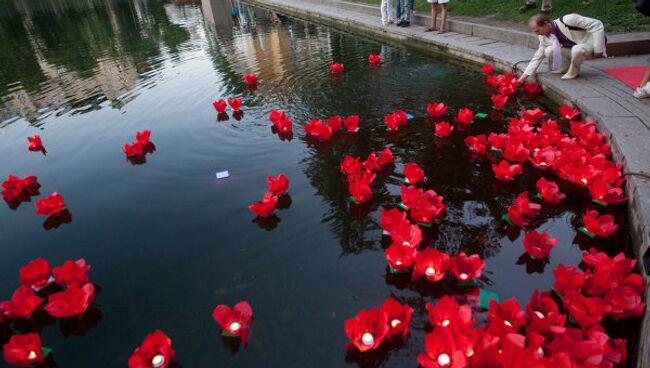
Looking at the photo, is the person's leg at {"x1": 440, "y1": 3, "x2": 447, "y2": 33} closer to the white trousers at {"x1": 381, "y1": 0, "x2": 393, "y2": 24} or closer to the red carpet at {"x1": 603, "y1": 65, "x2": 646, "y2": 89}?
the white trousers at {"x1": 381, "y1": 0, "x2": 393, "y2": 24}

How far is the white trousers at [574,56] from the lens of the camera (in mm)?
5383

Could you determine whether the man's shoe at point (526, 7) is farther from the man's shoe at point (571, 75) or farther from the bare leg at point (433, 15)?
the man's shoe at point (571, 75)

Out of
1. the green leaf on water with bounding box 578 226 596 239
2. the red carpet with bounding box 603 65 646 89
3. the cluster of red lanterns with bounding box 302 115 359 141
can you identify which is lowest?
the green leaf on water with bounding box 578 226 596 239

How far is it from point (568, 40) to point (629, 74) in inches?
37.6

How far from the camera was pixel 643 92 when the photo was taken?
14.9ft

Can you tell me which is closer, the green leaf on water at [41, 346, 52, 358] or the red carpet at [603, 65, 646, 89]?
the green leaf on water at [41, 346, 52, 358]

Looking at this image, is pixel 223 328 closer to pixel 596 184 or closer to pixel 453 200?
pixel 453 200

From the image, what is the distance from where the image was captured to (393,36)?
10.8 metres

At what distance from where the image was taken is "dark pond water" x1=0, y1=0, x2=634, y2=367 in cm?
248

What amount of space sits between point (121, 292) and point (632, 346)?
3169 millimetres

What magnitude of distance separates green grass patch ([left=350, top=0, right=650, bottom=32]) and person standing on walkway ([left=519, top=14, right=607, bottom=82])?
2291 millimetres

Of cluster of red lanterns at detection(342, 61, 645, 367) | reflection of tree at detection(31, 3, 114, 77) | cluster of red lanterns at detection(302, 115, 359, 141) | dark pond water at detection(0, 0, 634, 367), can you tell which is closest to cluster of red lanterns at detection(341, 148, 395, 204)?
dark pond water at detection(0, 0, 634, 367)

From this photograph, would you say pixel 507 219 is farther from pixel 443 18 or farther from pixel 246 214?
pixel 443 18

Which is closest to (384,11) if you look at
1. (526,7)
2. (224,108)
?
(526,7)
